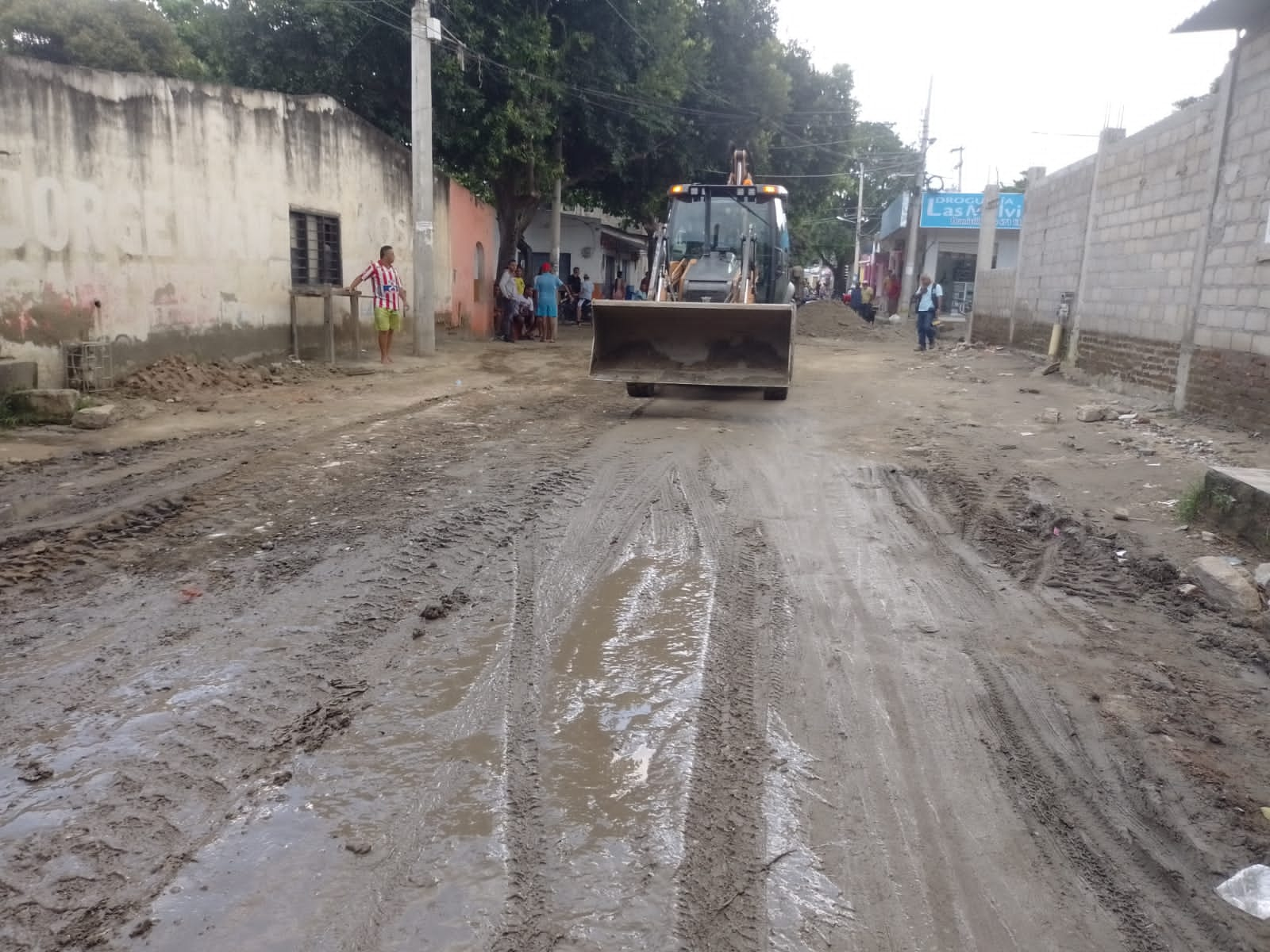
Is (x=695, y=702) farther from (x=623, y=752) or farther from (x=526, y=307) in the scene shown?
(x=526, y=307)

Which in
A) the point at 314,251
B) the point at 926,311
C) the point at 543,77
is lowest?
the point at 926,311

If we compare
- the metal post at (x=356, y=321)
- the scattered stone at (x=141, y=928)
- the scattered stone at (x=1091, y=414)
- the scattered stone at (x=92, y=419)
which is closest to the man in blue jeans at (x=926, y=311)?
the scattered stone at (x=1091, y=414)

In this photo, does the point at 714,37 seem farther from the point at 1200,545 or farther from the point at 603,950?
the point at 603,950

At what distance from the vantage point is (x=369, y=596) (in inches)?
177

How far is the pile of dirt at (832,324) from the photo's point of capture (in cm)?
2647

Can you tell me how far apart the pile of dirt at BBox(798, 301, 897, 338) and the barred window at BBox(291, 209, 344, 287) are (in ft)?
49.5

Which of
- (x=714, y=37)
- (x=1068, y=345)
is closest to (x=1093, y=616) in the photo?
(x=1068, y=345)

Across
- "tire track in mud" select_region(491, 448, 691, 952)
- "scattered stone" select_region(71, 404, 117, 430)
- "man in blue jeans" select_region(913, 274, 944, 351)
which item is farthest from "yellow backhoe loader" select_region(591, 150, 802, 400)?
"man in blue jeans" select_region(913, 274, 944, 351)

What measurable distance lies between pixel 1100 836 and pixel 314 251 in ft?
44.6

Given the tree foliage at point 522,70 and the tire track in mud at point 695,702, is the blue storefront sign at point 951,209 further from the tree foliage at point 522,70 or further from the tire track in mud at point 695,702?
the tire track in mud at point 695,702

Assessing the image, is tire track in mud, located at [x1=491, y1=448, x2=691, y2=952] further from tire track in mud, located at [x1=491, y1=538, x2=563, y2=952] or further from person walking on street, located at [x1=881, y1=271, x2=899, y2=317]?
person walking on street, located at [x1=881, y1=271, x2=899, y2=317]

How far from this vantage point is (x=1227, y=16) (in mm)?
8977

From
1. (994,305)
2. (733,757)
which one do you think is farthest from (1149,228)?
(733,757)

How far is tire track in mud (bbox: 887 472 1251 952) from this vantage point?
2.49 m
